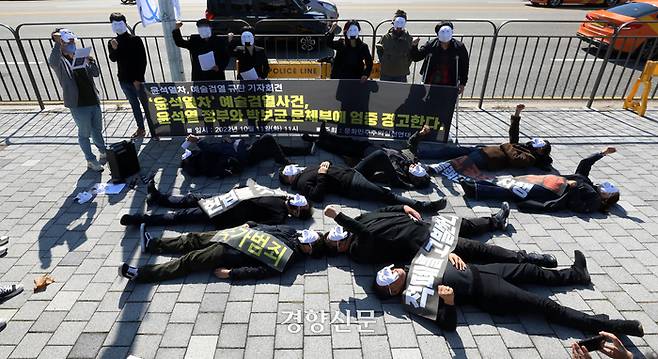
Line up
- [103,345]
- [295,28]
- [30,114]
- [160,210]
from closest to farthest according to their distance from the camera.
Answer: [103,345] → [160,210] → [30,114] → [295,28]

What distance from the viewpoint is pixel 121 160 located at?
260 inches

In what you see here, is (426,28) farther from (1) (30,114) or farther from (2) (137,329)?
(2) (137,329)

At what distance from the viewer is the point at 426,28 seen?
16.8 m

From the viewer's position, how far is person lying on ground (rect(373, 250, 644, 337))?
397cm

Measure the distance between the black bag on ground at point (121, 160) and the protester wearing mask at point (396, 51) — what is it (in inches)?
193

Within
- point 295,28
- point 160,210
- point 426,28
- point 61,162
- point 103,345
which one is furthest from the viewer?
point 426,28

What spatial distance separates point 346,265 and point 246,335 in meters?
1.46

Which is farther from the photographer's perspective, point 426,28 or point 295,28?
point 426,28

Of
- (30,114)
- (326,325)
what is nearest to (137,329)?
(326,325)

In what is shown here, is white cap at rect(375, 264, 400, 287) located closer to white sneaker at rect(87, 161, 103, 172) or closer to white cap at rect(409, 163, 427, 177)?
white cap at rect(409, 163, 427, 177)

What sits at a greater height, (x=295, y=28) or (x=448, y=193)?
(x=295, y=28)

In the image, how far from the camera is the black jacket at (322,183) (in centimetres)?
597

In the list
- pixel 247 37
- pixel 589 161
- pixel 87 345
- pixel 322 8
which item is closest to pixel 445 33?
pixel 589 161

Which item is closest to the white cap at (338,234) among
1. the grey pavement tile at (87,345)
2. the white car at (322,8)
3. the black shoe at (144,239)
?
the black shoe at (144,239)
